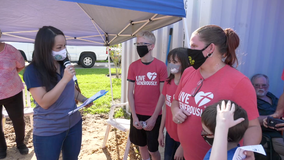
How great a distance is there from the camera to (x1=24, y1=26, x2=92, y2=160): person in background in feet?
4.73

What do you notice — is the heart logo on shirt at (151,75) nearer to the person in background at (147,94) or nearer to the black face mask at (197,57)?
the person in background at (147,94)

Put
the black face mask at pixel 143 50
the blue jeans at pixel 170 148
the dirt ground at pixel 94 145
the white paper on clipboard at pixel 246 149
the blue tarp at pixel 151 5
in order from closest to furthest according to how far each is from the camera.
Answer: the white paper on clipboard at pixel 246 149 → the blue tarp at pixel 151 5 → the blue jeans at pixel 170 148 → the black face mask at pixel 143 50 → the dirt ground at pixel 94 145

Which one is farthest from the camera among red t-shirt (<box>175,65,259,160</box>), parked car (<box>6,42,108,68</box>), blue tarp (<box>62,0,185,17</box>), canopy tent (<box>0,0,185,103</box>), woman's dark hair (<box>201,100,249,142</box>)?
parked car (<box>6,42,108,68</box>)

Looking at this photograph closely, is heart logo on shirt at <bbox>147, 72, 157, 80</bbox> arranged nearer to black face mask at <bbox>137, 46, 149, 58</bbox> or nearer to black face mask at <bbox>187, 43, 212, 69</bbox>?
black face mask at <bbox>137, 46, 149, 58</bbox>

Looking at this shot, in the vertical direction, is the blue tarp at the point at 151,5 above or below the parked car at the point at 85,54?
above

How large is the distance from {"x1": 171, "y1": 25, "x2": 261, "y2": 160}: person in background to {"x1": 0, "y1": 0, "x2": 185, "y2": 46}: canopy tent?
542 mm

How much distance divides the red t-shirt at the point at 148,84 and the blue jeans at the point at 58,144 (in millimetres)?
832

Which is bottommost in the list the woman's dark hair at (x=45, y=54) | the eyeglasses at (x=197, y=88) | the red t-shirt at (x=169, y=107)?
the red t-shirt at (x=169, y=107)

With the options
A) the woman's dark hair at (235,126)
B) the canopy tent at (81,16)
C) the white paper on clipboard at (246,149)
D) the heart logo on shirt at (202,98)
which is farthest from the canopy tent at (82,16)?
the white paper on clipboard at (246,149)

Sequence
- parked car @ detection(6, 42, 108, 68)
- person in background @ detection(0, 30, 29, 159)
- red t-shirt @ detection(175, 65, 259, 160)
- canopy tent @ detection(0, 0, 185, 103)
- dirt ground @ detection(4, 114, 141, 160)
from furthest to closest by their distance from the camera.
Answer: parked car @ detection(6, 42, 108, 68), dirt ground @ detection(4, 114, 141, 160), person in background @ detection(0, 30, 29, 159), canopy tent @ detection(0, 0, 185, 103), red t-shirt @ detection(175, 65, 259, 160)

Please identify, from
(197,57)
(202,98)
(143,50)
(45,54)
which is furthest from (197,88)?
(45,54)

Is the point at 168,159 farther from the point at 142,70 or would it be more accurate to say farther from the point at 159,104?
the point at 142,70

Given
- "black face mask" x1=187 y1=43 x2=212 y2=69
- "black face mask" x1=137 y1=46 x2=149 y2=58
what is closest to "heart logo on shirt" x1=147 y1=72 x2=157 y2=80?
"black face mask" x1=137 y1=46 x2=149 y2=58

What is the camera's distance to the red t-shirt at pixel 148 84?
7.41 feet
